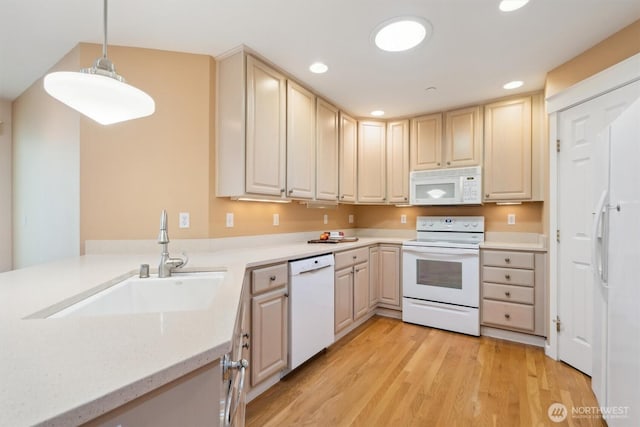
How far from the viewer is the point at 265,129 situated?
7.24 feet

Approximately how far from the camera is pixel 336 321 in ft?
8.16

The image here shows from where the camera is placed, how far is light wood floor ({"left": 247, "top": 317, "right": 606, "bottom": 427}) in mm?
1612

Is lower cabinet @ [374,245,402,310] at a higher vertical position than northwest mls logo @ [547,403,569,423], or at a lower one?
higher

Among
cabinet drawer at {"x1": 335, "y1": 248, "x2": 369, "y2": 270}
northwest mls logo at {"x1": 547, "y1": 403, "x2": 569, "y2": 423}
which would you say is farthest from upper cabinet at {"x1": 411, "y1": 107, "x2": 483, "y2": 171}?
northwest mls logo at {"x1": 547, "y1": 403, "x2": 569, "y2": 423}

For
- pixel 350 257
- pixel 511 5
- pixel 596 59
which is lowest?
pixel 350 257

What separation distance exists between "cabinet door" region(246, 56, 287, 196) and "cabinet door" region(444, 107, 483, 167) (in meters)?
1.89

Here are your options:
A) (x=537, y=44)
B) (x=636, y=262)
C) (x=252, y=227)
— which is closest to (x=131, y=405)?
(x=636, y=262)

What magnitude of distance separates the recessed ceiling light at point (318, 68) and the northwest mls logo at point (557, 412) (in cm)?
277

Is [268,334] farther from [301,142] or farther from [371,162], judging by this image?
[371,162]

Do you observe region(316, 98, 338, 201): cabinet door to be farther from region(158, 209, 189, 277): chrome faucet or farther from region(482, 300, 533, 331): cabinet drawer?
region(482, 300, 533, 331): cabinet drawer

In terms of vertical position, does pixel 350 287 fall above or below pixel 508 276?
below

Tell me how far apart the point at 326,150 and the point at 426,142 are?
1.23m

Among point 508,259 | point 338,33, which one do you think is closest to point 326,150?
point 338,33

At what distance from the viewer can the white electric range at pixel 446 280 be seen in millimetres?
2695
